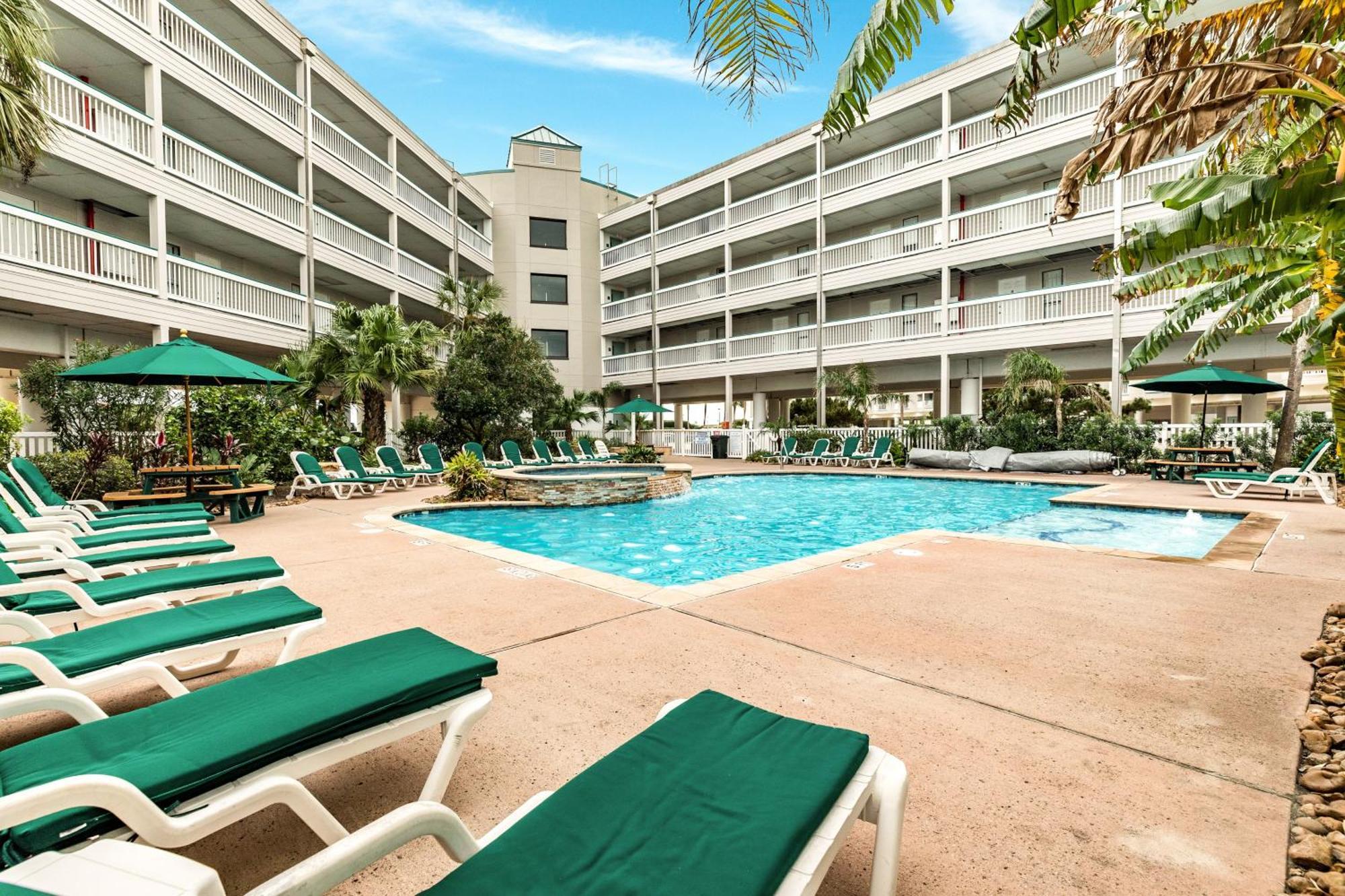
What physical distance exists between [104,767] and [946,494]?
14927 millimetres

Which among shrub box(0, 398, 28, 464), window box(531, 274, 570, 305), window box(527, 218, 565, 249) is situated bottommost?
shrub box(0, 398, 28, 464)

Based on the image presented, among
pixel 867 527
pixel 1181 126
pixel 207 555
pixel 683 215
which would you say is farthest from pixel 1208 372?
pixel 683 215

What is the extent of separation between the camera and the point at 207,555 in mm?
5023

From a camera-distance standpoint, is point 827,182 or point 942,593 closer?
point 942,593

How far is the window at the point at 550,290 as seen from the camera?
107 feet

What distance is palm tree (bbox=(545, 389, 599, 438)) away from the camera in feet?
71.0

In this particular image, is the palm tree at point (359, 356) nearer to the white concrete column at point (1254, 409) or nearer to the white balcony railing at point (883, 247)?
the white balcony railing at point (883, 247)

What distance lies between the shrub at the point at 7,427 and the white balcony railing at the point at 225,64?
10275 mm

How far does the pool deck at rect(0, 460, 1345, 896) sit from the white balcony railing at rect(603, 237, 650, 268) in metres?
27.9

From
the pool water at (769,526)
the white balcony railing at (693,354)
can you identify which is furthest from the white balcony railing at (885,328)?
the pool water at (769,526)

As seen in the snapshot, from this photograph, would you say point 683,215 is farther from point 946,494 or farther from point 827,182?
point 946,494

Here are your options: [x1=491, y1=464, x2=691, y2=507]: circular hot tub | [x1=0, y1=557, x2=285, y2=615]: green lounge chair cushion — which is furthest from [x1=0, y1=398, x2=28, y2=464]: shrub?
[x1=0, y1=557, x2=285, y2=615]: green lounge chair cushion

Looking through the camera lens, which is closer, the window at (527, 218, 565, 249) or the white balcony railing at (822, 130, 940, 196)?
the white balcony railing at (822, 130, 940, 196)

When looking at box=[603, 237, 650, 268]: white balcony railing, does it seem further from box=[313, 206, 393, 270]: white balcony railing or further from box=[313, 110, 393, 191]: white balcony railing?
box=[313, 206, 393, 270]: white balcony railing
